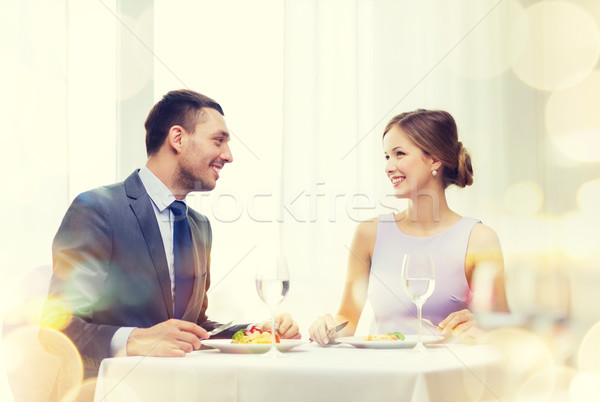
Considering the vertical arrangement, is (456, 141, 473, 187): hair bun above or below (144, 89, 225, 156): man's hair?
below

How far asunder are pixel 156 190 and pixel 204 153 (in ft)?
0.93

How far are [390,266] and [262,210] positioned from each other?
103 centimetres

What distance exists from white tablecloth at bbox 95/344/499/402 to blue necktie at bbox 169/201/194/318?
0.64 m

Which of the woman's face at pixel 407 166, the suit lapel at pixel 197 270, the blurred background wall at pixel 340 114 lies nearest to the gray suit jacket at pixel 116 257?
the suit lapel at pixel 197 270

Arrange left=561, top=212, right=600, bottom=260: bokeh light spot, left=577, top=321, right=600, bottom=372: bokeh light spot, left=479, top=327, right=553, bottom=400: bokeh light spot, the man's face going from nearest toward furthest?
the man's face < left=479, top=327, right=553, bottom=400: bokeh light spot < left=577, top=321, right=600, bottom=372: bokeh light spot < left=561, top=212, right=600, bottom=260: bokeh light spot

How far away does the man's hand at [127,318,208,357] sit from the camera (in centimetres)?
114

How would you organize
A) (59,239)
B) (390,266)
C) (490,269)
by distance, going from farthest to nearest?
(390,266)
(490,269)
(59,239)

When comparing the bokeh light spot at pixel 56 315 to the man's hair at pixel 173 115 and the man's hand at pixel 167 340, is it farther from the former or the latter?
the man's hair at pixel 173 115

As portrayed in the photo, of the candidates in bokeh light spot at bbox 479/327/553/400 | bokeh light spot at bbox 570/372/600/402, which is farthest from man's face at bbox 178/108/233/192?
bokeh light spot at bbox 570/372/600/402

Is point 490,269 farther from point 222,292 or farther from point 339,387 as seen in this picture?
point 222,292

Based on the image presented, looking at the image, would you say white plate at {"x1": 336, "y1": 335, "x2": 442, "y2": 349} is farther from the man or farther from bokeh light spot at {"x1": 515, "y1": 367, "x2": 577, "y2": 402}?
bokeh light spot at {"x1": 515, "y1": 367, "x2": 577, "y2": 402}

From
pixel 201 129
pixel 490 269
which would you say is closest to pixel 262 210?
pixel 201 129

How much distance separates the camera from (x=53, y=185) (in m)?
2.76

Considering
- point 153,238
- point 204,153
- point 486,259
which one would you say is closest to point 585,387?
point 486,259
